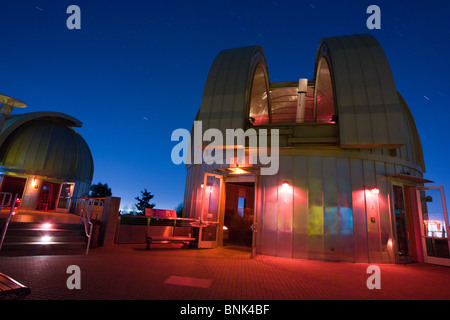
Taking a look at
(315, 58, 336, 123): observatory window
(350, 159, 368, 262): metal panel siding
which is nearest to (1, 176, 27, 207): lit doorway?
(350, 159, 368, 262): metal panel siding

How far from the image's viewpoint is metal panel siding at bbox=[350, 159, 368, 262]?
27.7 ft

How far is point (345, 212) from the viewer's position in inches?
342

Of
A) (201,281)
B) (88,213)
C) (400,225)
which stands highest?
(400,225)

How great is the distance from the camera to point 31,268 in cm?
477

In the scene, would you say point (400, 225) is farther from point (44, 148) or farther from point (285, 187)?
point (44, 148)

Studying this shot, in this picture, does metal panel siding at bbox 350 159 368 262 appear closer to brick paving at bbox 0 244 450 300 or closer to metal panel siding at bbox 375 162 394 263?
metal panel siding at bbox 375 162 394 263

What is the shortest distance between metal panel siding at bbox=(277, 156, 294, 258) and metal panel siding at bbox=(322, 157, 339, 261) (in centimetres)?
126

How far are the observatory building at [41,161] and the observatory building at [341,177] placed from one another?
11.9 metres

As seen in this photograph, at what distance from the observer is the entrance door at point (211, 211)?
32.8 feet

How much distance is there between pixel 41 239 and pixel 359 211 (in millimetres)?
11043

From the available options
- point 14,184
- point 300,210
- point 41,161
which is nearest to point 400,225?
point 300,210

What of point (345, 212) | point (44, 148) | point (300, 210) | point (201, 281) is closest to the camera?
point (201, 281)

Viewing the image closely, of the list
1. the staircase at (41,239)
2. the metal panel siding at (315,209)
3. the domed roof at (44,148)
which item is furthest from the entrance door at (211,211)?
the domed roof at (44,148)
